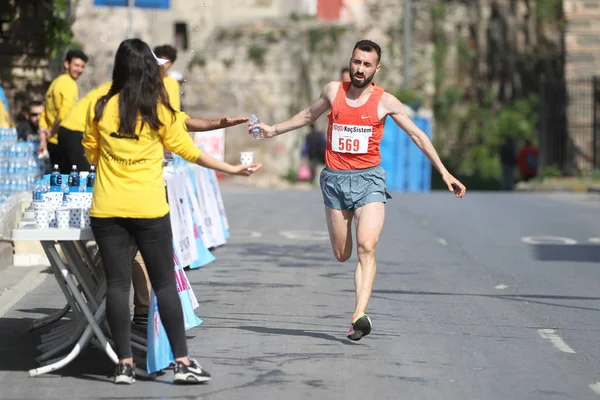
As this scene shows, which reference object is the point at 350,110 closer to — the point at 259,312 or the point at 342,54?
the point at 259,312

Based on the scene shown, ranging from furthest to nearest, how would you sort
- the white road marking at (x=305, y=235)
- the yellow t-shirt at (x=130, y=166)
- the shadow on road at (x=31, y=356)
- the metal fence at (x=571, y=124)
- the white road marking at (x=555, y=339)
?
the metal fence at (x=571, y=124)
the white road marking at (x=305, y=235)
the white road marking at (x=555, y=339)
the shadow on road at (x=31, y=356)
the yellow t-shirt at (x=130, y=166)

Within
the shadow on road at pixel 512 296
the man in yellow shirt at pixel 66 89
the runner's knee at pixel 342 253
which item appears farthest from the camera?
the man in yellow shirt at pixel 66 89

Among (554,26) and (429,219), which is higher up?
(554,26)

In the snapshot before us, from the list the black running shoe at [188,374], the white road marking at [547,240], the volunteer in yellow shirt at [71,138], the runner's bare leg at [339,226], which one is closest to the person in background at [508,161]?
the white road marking at [547,240]

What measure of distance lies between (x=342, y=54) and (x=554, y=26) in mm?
8029

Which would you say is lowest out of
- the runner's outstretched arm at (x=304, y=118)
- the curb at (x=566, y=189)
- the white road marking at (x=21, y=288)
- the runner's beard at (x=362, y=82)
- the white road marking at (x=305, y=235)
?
the curb at (x=566, y=189)

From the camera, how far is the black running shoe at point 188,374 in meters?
7.60

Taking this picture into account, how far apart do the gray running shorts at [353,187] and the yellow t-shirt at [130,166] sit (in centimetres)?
207

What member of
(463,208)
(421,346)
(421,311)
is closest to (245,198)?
(463,208)

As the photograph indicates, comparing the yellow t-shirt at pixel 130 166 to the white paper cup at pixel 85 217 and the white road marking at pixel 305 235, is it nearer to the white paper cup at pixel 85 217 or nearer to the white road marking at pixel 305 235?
the white paper cup at pixel 85 217

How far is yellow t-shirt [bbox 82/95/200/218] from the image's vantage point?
7488mm

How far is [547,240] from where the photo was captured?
18.1 meters

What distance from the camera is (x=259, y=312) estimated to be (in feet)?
35.4

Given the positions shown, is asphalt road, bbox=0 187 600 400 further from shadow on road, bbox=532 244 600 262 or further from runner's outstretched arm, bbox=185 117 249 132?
runner's outstretched arm, bbox=185 117 249 132
